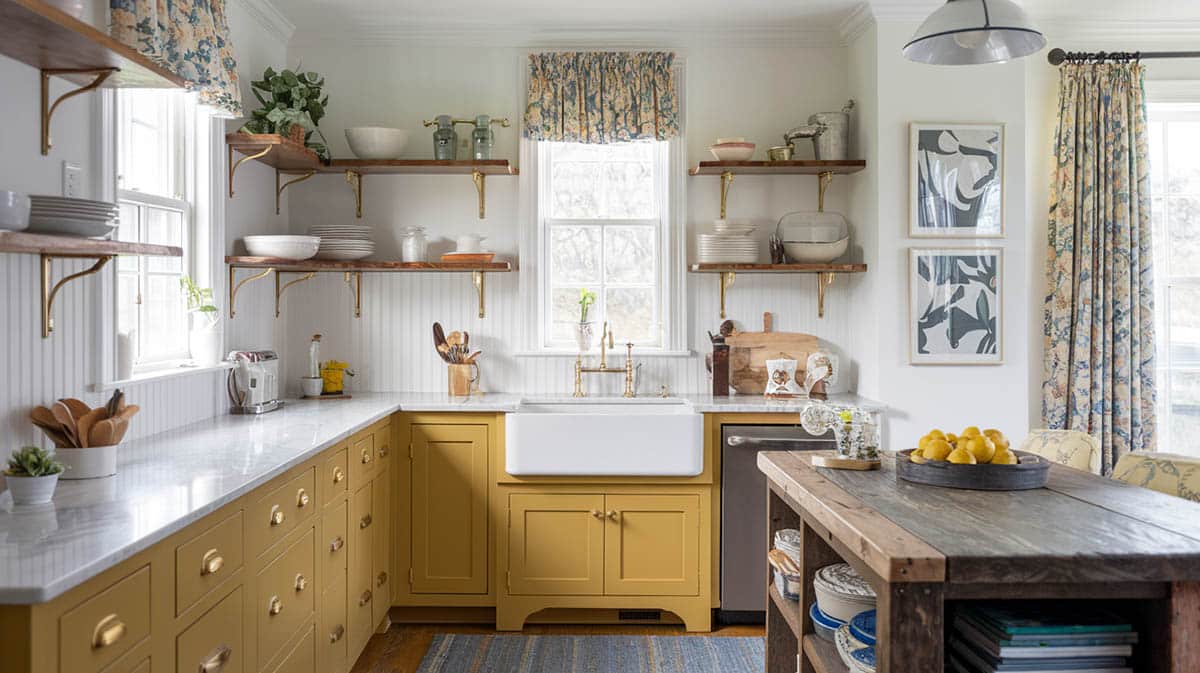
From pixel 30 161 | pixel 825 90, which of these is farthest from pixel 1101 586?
pixel 825 90

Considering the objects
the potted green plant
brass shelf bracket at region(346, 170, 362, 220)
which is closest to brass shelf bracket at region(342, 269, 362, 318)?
brass shelf bracket at region(346, 170, 362, 220)

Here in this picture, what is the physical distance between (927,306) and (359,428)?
7.85 ft

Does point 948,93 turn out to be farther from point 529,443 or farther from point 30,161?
point 30,161

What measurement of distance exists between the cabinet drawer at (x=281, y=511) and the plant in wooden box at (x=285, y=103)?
156 centimetres

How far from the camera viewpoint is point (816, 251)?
391 centimetres

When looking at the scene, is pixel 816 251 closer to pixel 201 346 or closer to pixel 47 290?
pixel 201 346

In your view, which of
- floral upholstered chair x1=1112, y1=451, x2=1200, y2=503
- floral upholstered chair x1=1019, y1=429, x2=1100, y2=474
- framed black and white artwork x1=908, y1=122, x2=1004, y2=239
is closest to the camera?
floral upholstered chair x1=1112, y1=451, x2=1200, y2=503

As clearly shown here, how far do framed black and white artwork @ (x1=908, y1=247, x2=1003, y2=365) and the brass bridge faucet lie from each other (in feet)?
4.06

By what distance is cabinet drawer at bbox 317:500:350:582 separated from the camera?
2.72 m

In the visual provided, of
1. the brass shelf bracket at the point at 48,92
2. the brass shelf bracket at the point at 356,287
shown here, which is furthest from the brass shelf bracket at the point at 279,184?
the brass shelf bracket at the point at 48,92

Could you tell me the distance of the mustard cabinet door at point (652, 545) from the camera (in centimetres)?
356

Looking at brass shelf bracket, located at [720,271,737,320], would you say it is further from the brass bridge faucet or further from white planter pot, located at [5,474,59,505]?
white planter pot, located at [5,474,59,505]

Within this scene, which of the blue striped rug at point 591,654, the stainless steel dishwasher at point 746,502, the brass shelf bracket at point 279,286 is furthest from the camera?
the brass shelf bracket at point 279,286

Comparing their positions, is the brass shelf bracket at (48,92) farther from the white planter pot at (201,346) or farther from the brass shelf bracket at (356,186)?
the brass shelf bracket at (356,186)
